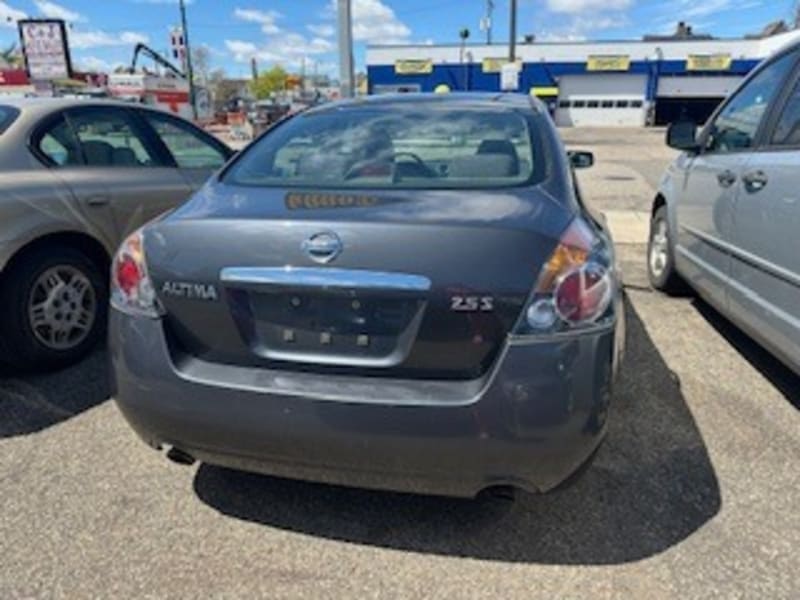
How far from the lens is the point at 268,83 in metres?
110

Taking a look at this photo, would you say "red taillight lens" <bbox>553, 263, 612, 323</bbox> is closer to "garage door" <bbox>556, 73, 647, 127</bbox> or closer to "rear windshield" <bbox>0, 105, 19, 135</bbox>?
"rear windshield" <bbox>0, 105, 19, 135</bbox>

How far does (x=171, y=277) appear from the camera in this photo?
2104 millimetres

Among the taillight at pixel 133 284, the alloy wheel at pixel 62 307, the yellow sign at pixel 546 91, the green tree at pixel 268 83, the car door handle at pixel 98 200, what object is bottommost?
the alloy wheel at pixel 62 307

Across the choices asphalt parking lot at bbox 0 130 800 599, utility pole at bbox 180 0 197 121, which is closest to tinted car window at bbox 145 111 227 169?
asphalt parking lot at bbox 0 130 800 599

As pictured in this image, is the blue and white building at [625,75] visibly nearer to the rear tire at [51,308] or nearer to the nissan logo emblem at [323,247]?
the rear tire at [51,308]

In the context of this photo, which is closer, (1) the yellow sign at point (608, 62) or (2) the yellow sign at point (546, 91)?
(1) the yellow sign at point (608, 62)

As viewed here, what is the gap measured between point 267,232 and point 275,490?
1134 millimetres

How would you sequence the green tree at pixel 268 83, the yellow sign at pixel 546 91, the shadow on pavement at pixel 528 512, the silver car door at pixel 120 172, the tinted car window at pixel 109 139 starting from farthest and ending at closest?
the green tree at pixel 268 83
the yellow sign at pixel 546 91
the tinted car window at pixel 109 139
the silver car door at pixel 120 172
the shadow on pavement at pixel 528 512

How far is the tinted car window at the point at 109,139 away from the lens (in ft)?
13.1

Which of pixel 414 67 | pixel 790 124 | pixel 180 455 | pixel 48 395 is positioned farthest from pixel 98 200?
pixel 414 67

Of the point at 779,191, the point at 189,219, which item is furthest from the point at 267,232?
the point at 779,191

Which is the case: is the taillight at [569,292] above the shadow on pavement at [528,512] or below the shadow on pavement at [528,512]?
above

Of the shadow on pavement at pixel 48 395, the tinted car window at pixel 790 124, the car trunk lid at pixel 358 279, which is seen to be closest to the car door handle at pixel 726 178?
the tinted car window at pixel 790 124

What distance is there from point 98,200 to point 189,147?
1.08 m
